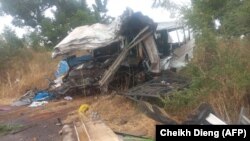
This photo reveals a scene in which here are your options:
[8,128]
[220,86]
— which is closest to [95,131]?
[220,86]

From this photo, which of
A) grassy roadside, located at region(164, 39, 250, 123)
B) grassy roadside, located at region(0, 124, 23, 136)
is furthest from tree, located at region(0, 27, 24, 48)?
grassy roadside, located at region(164, 39, 250, 123)

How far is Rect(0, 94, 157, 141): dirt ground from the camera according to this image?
7.50 m

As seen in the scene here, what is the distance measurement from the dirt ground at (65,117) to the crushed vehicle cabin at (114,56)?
872mm

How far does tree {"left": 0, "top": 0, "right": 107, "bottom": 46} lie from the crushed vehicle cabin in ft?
25.7

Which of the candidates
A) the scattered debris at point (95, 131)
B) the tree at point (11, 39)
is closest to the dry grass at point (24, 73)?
the tree at point (11, 39)

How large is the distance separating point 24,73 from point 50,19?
5.91 meters

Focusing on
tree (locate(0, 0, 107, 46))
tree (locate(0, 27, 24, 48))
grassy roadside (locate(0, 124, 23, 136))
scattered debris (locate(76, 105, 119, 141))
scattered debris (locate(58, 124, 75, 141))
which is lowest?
grassy roadside (locate(0, 124, 23, 136))

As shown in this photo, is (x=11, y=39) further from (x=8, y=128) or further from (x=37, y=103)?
(x=8, y=128)

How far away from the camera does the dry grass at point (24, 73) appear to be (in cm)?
1562

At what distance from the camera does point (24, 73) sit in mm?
17391

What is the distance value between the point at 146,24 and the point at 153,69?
4.95 ft

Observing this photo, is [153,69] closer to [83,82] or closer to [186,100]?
[83,82]

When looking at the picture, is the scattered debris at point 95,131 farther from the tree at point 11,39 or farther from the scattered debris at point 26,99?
the tree at point 11,39

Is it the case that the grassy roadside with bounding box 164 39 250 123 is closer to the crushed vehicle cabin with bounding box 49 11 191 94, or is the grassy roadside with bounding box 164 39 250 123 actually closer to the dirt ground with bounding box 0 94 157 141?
the dirt ground with bounding box 0 94 157 141
